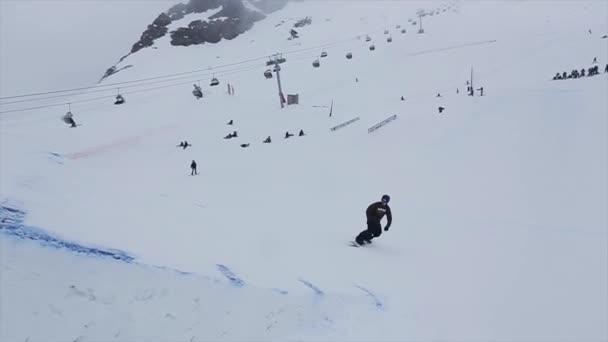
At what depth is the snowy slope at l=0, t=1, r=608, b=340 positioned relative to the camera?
20.7 feet

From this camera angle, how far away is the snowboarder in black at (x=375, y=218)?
9.13 metres

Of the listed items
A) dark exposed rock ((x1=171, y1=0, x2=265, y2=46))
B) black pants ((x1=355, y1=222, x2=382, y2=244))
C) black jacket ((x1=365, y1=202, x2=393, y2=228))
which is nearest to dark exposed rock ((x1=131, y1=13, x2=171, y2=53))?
dark exposed rock ((x1=171, y1=0, x2=265, y2=46))

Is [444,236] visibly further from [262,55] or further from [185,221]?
[262,55]

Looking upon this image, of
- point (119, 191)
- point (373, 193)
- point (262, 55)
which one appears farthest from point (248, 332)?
point (262, 55)

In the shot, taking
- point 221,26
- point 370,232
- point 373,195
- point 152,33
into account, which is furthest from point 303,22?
point 370,232

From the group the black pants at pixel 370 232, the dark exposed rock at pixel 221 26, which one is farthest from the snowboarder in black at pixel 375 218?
the dark exposed rock at pixel 221 26

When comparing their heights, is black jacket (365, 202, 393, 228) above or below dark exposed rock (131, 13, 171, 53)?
below

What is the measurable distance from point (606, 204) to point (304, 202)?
835cm

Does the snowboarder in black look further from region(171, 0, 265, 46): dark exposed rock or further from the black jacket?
region(171, 0, 265, 46): dark exposed rock

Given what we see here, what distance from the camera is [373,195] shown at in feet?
48.0

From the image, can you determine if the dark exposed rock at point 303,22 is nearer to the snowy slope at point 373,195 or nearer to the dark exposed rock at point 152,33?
the dark exposed rock at point 152,33

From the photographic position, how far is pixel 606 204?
11648 mm

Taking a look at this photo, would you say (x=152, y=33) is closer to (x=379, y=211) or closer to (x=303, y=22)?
(x=303, y=22)

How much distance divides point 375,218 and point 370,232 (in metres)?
0.37
